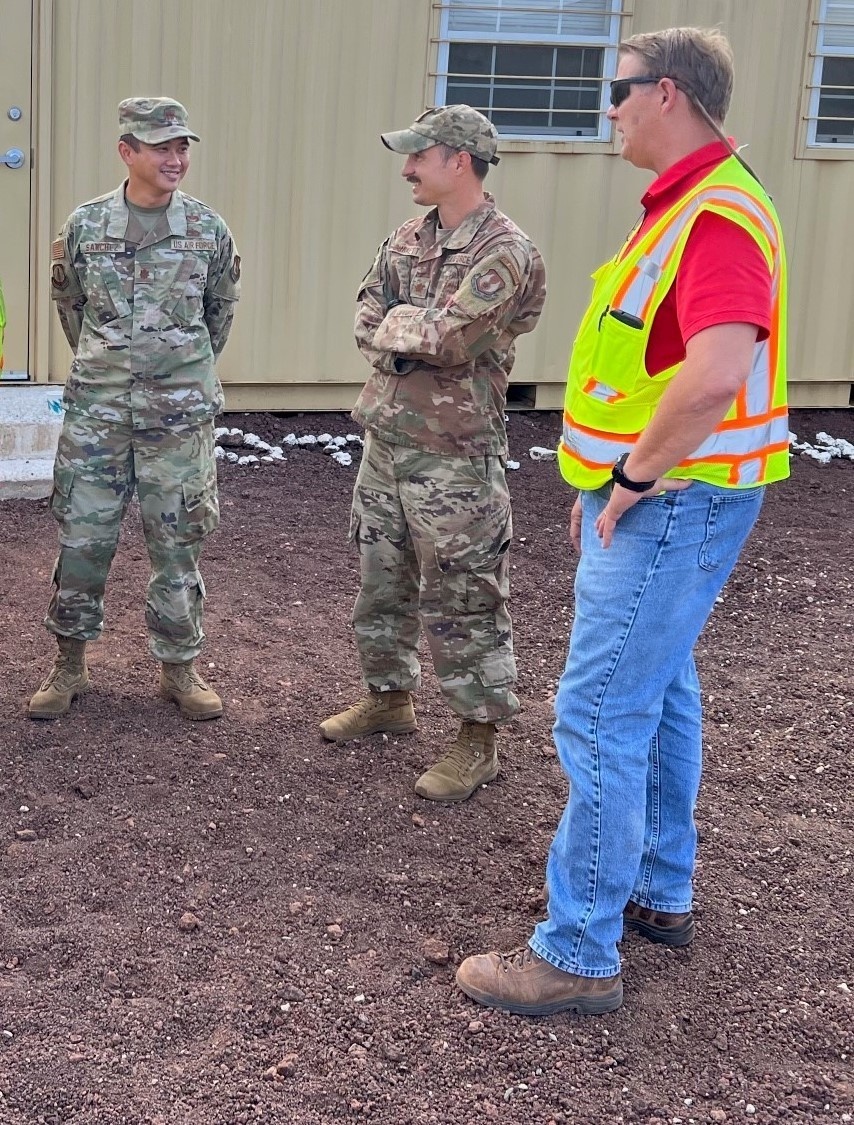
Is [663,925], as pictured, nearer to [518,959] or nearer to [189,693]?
[518,959]

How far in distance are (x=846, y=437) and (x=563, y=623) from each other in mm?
3810

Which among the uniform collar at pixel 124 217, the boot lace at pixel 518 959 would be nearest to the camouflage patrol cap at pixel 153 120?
the uniform collar at pixel 124 217

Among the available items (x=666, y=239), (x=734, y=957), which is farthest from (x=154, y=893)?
(x=666, y=239)

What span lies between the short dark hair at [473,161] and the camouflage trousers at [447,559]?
0.80 meters

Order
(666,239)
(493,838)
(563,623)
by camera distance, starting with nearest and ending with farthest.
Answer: (666,239) → (493,838) → (563,623)

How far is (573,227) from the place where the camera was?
8031 millimetres

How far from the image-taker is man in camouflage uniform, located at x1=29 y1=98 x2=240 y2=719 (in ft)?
13.7

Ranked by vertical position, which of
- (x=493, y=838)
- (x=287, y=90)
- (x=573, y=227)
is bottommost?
(x=493, y=838)

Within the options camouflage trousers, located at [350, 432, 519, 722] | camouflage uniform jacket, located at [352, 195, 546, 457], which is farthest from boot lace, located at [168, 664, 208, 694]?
camouflage uniform jacket, located at [352, 195, 546, 457]

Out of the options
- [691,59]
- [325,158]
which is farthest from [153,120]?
[325,158]

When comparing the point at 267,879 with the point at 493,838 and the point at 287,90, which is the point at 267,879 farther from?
the point at 287,90

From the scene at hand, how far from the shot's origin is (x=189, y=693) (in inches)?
177

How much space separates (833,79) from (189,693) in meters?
6.09

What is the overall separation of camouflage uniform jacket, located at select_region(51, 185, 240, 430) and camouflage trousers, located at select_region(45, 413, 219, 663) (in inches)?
3.1
